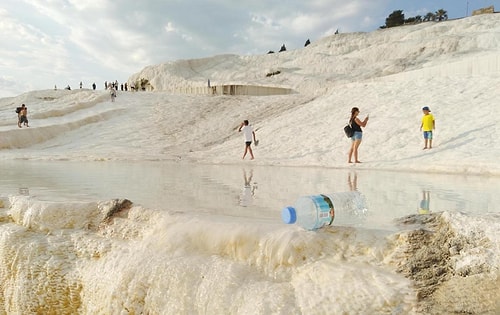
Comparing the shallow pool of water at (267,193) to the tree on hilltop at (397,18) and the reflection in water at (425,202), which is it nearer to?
the reflection in water at (425,202)

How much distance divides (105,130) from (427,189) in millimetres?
19721

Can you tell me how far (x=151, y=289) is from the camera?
3.32 meters

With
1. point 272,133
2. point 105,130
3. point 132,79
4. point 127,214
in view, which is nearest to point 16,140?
point 105,130

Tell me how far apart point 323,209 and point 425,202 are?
233 cm

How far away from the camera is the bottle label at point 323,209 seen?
306cm

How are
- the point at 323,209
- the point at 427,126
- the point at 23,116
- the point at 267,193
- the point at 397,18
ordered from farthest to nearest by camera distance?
the point at 397,18 < the point at 23,116 < the point at 427,126 < the point at 267,193 < the point at 323,209

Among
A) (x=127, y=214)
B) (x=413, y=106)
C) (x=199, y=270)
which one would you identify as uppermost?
(x=413, y=106)

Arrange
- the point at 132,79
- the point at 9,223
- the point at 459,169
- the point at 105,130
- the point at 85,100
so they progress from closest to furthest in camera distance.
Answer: the point at 9,223, the point at 459,169, the point at 105,130, the point at 85,100, the point at 132,79

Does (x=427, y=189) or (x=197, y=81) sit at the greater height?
(x=197, y=81)

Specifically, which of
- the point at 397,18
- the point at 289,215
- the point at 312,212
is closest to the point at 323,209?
the point at 312,212

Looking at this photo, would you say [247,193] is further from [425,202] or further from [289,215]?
[289,215]

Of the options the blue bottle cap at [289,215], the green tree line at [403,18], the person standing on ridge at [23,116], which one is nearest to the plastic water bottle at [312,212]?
the blue bottle cap at [289,215]

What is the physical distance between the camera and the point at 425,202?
188 inches

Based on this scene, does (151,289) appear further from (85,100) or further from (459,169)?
(85,100)
